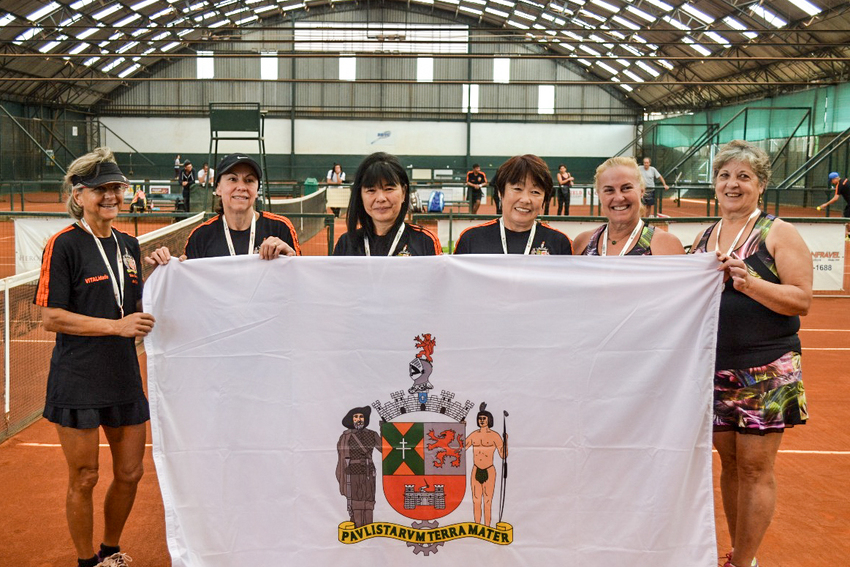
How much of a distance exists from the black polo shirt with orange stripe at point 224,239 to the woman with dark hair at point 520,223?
2.86 ft

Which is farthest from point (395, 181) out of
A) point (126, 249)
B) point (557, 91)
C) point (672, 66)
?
point (557, 91)

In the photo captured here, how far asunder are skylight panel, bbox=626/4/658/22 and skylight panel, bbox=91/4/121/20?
812 inches

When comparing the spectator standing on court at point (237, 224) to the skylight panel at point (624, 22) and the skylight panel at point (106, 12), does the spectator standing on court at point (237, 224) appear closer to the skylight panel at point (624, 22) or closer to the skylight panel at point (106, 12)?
the skylight panel at point (106, 12)

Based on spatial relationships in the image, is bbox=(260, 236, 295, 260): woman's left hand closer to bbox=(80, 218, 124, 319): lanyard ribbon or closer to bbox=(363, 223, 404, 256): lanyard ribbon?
bbox=(363, 223, 404, 256): lanyard ribbon

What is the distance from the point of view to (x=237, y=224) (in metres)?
3.53

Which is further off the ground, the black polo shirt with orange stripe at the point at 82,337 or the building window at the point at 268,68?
the building window at the point at 268,68

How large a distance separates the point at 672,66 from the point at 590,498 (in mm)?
35447

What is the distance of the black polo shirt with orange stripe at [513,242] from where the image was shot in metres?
3.50

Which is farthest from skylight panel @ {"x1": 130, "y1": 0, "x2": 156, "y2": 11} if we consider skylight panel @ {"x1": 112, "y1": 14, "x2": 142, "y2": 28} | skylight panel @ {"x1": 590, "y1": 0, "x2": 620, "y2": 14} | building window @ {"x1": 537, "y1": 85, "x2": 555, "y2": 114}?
building window @ {"x1": 537, "y1": 85, "x2": 555, "y2": 114}

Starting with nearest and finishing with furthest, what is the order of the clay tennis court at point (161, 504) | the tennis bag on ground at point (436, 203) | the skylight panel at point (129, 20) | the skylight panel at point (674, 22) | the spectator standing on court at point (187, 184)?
1. the clay tennis court at point (161, 504)
2. the spectator standing on court at point (187, 184)
3. the tennis bag on ground at point (436, 203)
4. the skylight panel at point (674, 22)
5. the skylight panel at point (129, 20)

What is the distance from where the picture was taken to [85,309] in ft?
10.7

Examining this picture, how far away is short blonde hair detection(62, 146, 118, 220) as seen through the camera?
3314mm

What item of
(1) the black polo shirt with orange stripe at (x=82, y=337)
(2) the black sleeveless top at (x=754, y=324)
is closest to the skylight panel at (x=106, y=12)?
(1) the black polo shirt with orange stripe at (x=82, y=337)

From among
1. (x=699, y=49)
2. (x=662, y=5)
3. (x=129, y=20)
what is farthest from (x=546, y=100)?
(x=129, y=20)
